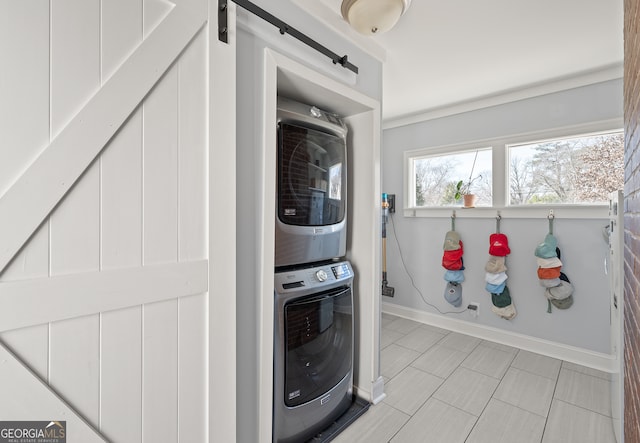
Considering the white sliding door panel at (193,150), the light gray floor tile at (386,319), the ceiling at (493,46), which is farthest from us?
the light gray floor tile at (386,319)

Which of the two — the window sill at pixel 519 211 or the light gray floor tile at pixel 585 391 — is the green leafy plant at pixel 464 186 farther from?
the light gray floor tile at pixel 585 391

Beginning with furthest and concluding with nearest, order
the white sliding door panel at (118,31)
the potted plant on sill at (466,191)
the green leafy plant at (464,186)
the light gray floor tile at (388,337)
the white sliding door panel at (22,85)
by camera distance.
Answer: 1. the green leafy plant at (464,186)
2. the potted plant on sill at (466,191)
3. the light gray floor tile at (388,337)
4. the white sliding door panel at (118,31)
5. the white sliding door panel at (22,85)

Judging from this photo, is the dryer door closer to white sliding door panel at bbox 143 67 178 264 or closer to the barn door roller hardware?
→ the barn door roller hardware

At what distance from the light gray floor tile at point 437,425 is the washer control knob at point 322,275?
1.01 meters

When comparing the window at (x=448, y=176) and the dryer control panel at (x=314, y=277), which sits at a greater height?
the window at (x=448, y=176)

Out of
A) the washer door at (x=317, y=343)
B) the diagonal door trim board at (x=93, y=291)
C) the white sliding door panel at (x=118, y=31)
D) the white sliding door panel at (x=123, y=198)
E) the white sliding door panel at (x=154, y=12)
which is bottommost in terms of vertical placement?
the washer door at (x=317, y=343)

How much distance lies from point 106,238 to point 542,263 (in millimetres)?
3124

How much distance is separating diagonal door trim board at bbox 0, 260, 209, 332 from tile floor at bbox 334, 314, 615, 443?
135cm

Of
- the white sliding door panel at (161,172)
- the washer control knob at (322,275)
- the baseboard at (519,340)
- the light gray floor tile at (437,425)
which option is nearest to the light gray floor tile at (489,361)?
the baseboard at (519,340)

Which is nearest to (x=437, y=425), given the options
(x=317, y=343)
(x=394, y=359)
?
(x=394, y=359)

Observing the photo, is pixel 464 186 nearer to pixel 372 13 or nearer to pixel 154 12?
pixel 372 13

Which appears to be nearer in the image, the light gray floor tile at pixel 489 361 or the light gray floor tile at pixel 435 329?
the light gray floor tile at pixel 489 361

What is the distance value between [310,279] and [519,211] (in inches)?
90.8

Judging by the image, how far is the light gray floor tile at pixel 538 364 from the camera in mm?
2342
